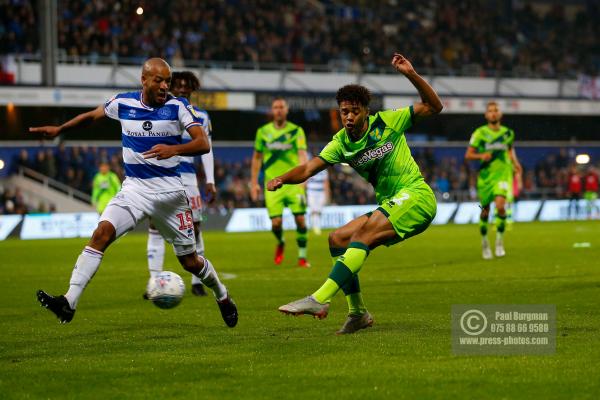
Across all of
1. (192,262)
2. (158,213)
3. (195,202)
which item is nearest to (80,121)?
(158,213)

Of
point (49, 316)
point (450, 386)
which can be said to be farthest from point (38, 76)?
point (450, 386)

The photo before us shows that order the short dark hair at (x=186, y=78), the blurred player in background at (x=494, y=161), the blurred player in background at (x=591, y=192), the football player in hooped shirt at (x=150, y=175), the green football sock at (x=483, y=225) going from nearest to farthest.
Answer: the football player in hooped shirt at (x=150, y=175)
the short dark hair at (x=186, y=78)
the blurred player in background at (x=494, y=161)
the green football sock at (x=483, y=225)
the blurred player in background at (x=591, y=192)

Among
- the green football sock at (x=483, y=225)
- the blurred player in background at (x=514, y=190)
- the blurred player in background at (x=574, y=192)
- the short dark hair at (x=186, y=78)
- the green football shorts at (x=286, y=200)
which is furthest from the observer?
the blurred player in background at (x=574, y=192)

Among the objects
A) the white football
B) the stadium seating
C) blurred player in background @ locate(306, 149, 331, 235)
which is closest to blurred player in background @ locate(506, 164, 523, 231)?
blurred player in background @ locate(306, 149, 331, 235)

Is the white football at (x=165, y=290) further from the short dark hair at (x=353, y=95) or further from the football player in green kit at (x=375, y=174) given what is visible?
the short dark hair at (x=353, y=95)

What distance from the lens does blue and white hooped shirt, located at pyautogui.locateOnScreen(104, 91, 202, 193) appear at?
9.02m

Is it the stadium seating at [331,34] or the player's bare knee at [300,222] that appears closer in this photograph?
the player's bare knee at [300,222]

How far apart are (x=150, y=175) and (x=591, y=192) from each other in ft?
110

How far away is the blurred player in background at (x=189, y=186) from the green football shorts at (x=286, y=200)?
4.37 meters

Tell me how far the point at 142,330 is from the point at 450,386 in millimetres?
3880

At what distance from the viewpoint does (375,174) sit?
8945 millimetres

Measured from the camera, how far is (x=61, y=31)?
3506 cm

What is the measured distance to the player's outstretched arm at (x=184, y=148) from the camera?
8.29 meters

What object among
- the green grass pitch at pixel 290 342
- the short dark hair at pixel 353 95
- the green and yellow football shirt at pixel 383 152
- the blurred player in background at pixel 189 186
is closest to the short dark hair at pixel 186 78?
the blurred player in background at pixel 189 186
